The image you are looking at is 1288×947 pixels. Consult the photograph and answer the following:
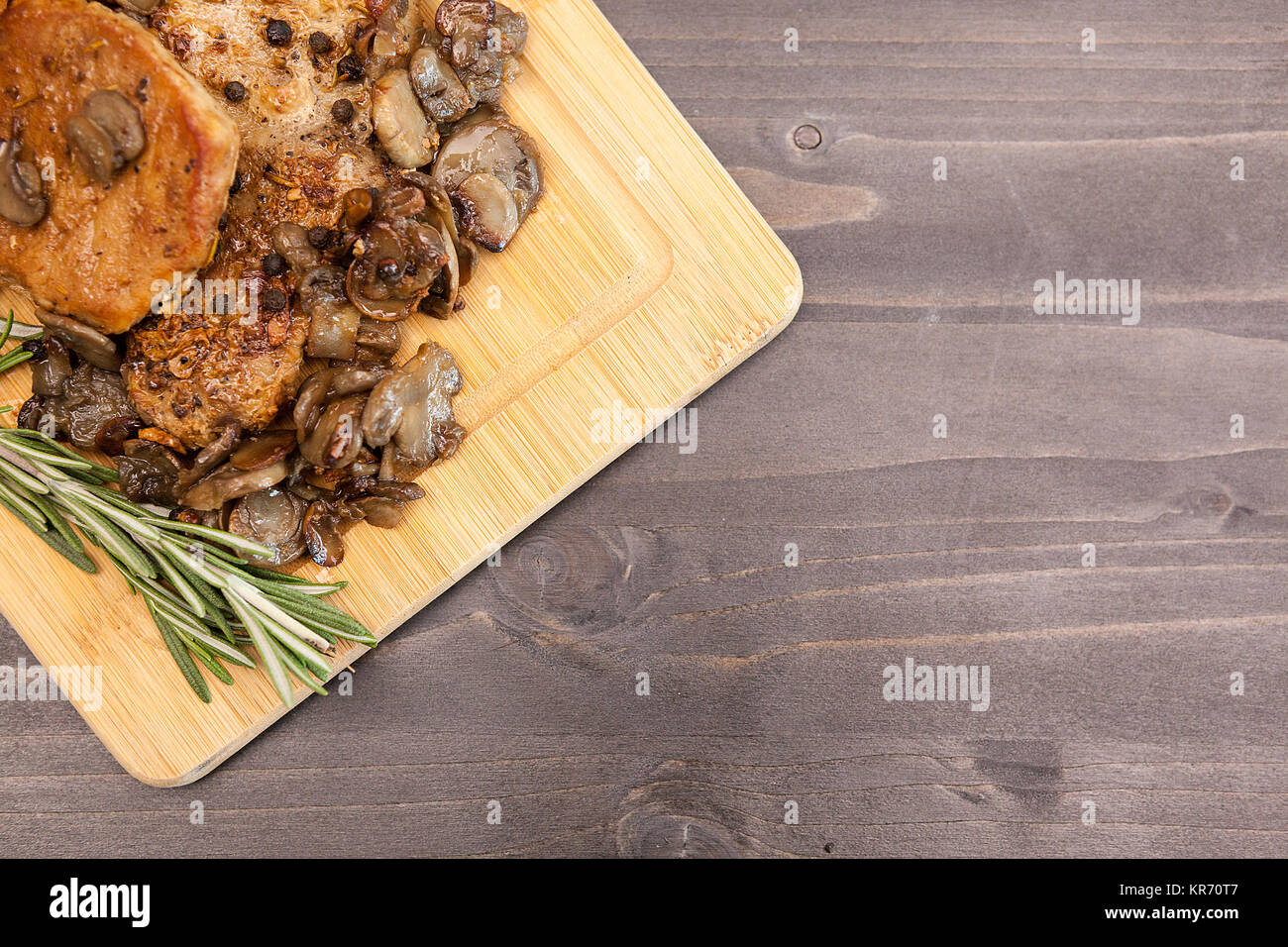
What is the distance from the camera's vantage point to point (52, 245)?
7.44 feet

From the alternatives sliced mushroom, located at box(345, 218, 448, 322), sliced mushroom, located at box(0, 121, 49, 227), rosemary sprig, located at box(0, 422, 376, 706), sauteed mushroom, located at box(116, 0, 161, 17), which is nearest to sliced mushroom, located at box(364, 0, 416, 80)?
sliced mushroom, located at box(345, 218, 448, 322)

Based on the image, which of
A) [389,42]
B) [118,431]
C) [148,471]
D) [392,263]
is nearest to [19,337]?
[118,431]

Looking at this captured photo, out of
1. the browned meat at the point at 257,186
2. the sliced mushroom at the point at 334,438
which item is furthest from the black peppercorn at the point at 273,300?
the sliced mushroom at the point at 334,438

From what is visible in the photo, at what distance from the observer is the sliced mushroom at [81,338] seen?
90.1 inches

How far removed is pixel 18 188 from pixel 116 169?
0.28 m

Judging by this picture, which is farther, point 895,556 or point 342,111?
point 895,556

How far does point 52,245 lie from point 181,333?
42 centimetres

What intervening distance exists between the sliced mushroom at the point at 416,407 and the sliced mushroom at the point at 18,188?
1.02 meters

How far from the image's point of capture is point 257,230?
2.37 metres

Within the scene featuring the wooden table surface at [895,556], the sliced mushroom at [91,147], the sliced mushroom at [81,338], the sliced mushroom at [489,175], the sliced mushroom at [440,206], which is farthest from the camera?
the wooden table surface at [895,556]

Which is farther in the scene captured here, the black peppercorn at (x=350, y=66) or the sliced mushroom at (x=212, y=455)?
the black peppercorn at (x=350, y=66)

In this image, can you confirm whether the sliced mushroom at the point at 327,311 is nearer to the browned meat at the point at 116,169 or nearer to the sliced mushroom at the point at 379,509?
the browned meat at the point at 116,169

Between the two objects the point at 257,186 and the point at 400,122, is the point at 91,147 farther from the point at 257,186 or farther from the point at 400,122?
the point at 400,122

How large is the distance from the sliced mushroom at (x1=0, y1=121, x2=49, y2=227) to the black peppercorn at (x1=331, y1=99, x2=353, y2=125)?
0.81 metres
